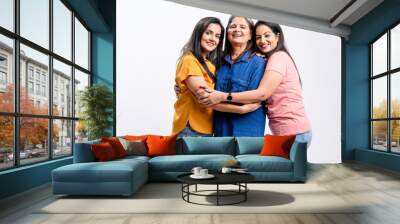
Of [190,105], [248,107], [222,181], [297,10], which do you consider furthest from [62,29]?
[297,10]

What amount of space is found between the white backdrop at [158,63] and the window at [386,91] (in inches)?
52.2

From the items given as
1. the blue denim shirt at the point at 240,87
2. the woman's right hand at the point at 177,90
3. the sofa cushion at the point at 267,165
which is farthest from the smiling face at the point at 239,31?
the sofa cushion at the point at 267,165

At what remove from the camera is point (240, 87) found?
309 inches

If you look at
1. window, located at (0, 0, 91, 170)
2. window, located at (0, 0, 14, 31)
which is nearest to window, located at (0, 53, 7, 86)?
window, located at (0, 0, 91, 170)

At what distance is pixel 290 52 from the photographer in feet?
27.4

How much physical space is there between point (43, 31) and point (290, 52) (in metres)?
4.92

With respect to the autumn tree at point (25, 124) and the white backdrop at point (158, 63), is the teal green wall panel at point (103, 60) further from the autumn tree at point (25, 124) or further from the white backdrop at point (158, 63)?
the autumn tree at point (25, 124)

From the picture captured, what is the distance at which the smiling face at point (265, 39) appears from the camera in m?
8.06

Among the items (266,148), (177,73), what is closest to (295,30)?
(177,73)

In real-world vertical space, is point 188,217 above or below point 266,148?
below

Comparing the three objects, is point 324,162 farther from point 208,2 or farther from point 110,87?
point 110,87

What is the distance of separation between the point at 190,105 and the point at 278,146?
2332mm

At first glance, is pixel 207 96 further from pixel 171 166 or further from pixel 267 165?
pixel 267 165

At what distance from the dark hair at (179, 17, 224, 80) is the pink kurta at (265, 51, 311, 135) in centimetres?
106
